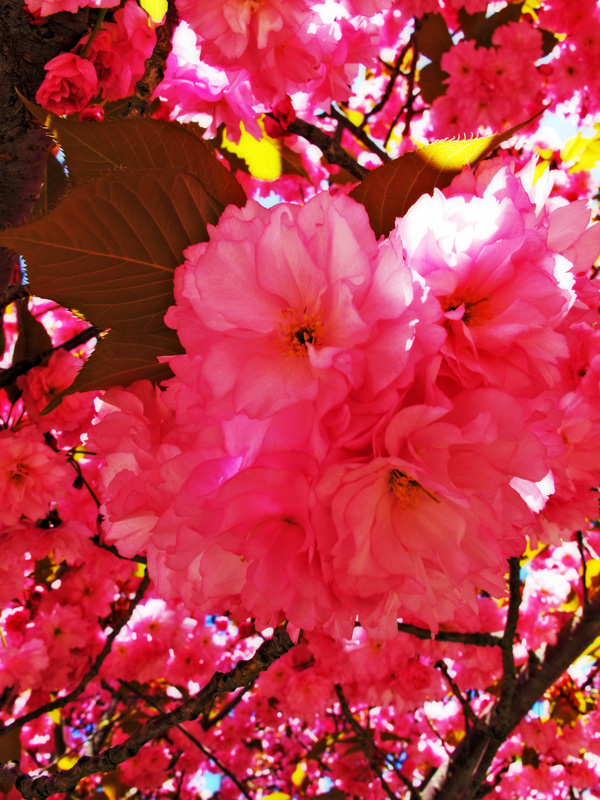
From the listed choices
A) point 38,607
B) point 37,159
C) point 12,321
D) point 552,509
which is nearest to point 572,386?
point 552,509

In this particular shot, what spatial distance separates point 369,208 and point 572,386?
77cm

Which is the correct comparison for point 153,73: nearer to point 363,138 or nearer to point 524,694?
point 363,138

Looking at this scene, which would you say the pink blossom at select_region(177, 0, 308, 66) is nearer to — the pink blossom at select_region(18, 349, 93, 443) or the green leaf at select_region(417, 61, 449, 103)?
the pink blossom at select_region(18, 349, 93, 443)

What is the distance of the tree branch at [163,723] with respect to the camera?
84 cm

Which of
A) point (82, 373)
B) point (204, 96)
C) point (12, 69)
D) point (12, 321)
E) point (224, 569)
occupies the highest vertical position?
point (12, 321)

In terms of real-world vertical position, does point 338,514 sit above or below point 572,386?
below

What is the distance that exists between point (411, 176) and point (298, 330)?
0.22 m

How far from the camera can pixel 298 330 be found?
53 cm

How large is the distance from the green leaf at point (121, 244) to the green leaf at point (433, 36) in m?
2.78

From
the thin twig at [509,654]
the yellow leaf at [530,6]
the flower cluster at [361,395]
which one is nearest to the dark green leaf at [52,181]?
the flower cluster at [361,395]

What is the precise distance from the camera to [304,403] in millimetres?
486

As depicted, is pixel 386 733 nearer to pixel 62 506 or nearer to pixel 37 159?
pixel 62 506

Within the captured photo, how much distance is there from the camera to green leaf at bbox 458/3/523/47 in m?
2.66

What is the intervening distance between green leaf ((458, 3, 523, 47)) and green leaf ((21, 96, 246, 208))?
8.90 ft
